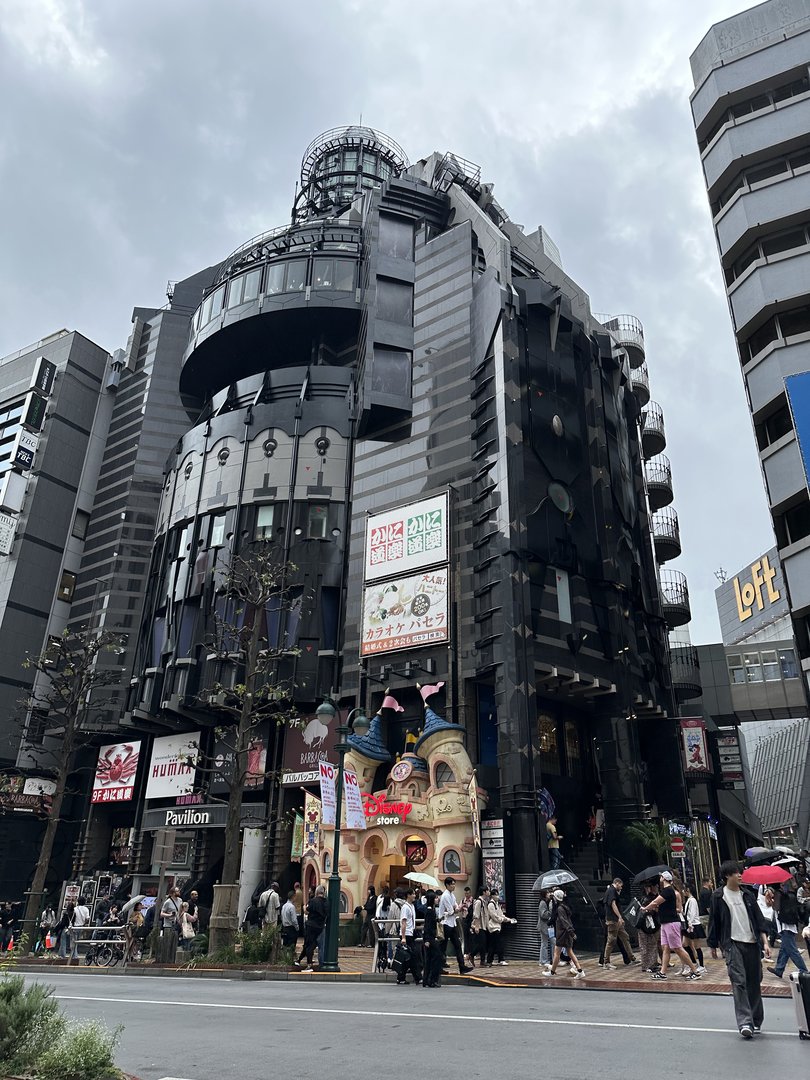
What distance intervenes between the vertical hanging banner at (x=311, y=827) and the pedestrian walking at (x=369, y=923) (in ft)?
11.5

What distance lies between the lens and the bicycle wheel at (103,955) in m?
23.8

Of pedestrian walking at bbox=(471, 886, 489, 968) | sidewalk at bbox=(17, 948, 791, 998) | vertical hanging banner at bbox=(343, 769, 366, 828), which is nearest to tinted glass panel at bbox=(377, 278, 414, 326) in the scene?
vertical hanging banner at bbox=(343, 769, 366, 828)

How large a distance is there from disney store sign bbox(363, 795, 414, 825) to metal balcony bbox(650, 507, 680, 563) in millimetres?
36866

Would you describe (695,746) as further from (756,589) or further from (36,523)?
(756,589)

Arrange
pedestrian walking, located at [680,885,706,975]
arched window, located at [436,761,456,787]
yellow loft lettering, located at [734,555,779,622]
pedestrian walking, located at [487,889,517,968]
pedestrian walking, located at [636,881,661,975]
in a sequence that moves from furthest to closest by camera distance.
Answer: yellow loft lettering, located at [734,555,779,622]
arched window, located at [436,761,456,787]
pedestrian walking, located at [487,889,517,968]
pedestrian walking, located at [680,885,706,975]
pedestrian walking, located at [636,881,661,975]

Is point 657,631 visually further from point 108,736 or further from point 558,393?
point 108,736

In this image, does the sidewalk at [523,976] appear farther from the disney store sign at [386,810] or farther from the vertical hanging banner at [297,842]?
the vertical hanging banner at [297,842]

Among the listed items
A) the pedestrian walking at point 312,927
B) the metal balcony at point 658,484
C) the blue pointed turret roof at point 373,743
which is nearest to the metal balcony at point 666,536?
the metal balcony at point 658,484

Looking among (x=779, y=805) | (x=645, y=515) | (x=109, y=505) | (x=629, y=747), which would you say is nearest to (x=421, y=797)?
(x=629, y=747)

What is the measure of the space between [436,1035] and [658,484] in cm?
5703

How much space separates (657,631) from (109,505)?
39265 millimetres

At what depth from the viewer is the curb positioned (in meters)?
14.1

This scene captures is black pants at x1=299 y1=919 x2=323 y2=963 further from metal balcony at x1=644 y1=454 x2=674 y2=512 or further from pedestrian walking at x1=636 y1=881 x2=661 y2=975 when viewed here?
metal balcony at x1=644 y1=454 x2=674 y2=512

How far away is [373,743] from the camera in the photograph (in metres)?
34.0
